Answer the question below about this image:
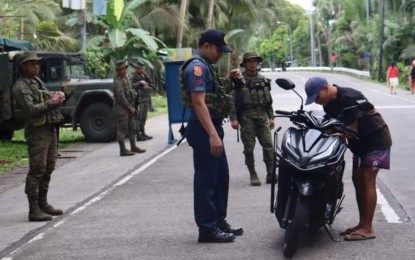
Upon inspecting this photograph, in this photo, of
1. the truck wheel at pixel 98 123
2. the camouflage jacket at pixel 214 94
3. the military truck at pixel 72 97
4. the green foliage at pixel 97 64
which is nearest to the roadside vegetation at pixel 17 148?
the military truck at pixel 72 97

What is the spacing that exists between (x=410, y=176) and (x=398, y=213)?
2.68 m

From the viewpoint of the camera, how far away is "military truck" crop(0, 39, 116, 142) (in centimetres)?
1577

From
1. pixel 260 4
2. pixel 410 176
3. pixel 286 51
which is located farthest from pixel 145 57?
pixel 286 51

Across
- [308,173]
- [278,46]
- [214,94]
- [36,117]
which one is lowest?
[308,173]

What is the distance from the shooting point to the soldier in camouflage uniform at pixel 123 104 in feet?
44.5

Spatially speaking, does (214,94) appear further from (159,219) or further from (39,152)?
→ (39,152)

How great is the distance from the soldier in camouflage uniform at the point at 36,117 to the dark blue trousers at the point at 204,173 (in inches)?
78.2

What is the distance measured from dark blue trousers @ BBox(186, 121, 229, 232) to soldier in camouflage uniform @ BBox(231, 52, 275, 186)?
285cm

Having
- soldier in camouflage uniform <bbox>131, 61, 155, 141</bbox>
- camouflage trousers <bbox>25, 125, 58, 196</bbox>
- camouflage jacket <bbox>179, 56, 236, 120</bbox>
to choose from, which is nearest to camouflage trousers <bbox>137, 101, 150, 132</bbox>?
soldier in camouflage uniform <bbox>131, 61, 155, 141</bbox>

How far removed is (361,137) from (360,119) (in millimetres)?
165

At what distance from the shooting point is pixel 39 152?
7.74 meters

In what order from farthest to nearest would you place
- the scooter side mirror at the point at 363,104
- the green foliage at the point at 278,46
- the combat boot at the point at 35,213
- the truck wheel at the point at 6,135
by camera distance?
the green foliage at the point at 278,46 < the truck wheel at the point at 6,135 < the combat boot at the point at 35,213 < the scooter side mirror at the point at 363,104

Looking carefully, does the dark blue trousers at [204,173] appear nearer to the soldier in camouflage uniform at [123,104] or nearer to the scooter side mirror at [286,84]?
the scooter side mirror at [286,84]

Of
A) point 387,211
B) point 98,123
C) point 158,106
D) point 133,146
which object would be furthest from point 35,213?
point 158,106
